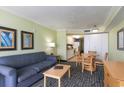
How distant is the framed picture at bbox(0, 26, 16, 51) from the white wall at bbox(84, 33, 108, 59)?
516 cm

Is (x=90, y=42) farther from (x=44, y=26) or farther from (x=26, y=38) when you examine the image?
(x=26, y=38)

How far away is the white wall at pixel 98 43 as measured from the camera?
6879mm

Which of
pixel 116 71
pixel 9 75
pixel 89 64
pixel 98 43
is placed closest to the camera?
pixel 116 71

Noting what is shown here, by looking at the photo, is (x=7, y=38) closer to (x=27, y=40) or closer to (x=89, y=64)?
(x=27, y=40)

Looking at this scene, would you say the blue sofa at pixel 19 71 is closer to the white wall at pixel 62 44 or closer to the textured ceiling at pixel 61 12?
the textured ceiling at pixel 61 12

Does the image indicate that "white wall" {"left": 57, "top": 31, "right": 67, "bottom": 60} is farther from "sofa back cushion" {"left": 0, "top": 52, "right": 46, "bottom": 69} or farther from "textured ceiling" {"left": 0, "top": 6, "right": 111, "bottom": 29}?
"textured ceiling" {"left": 0, "top": 6, "right": 111, "bottom": 29}

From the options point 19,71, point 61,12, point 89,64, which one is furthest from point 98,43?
point 19,71

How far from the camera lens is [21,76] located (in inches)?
111

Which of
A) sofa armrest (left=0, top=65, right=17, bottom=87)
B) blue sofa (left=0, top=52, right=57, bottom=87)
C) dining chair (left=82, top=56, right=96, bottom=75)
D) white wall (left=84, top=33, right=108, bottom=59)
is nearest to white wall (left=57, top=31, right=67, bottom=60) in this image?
white wall (left=84, top=33, right=108, bottom=59)

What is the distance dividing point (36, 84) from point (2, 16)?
2262 millimetres

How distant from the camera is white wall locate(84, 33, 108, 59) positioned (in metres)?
6.88

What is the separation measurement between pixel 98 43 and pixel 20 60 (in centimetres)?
518

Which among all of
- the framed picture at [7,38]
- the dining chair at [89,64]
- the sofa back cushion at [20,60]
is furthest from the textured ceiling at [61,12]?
the dining chair at [89,64]

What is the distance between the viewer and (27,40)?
4.33 meters
